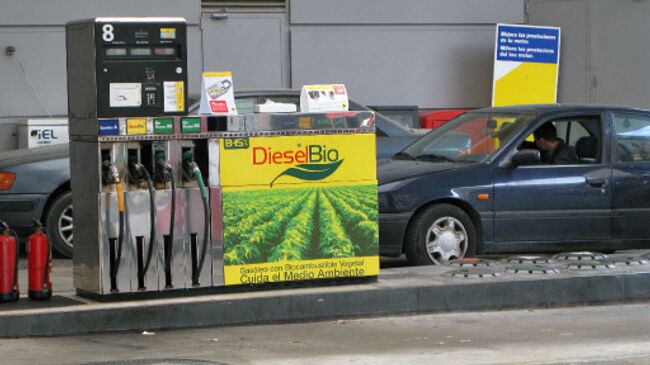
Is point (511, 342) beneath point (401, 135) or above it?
beneath

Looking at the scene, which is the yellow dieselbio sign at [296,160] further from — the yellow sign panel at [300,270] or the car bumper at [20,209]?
the car bumper at [20,209]

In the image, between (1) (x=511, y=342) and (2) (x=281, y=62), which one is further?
(2) (x=281, y=62)

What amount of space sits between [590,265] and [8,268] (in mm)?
4812

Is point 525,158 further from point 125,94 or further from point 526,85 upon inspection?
point 526,85

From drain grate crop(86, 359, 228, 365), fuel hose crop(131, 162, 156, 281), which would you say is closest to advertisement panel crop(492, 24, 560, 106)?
fuel hose crop(131, 162, 156, 281)

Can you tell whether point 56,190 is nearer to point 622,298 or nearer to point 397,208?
point 397,208

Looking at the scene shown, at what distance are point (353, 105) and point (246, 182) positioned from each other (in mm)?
4708

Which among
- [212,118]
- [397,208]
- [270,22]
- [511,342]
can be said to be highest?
[270,22]

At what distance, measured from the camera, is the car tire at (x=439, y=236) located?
1182 centimetres

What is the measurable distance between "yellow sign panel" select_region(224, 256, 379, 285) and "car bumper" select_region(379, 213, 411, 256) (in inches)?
58.4

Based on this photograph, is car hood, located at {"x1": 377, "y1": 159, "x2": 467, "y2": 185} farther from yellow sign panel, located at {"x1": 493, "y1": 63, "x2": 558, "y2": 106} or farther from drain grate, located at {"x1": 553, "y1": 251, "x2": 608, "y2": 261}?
yellow sign panel, located at {"x1": 493, "y1": 63, "x2": 558, "y2": 106}

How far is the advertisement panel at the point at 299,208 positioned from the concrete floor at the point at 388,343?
0.47m

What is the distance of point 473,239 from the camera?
12000mm

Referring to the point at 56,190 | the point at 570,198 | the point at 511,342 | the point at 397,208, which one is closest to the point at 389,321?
the point at 511,342
